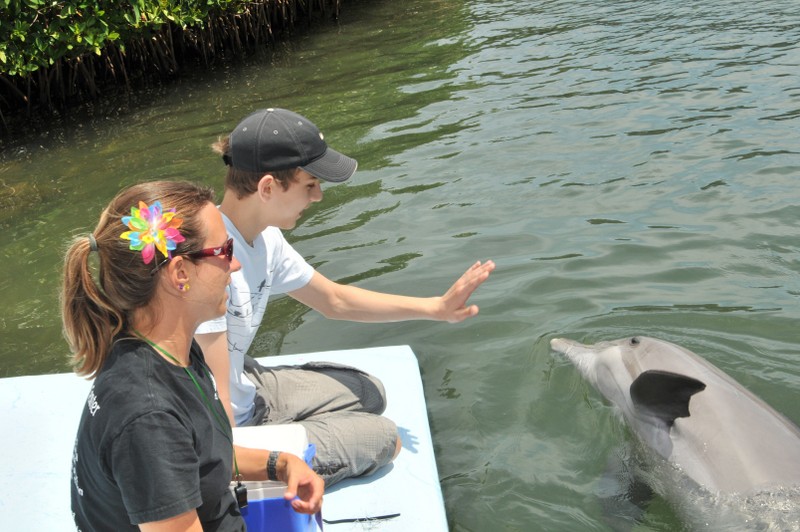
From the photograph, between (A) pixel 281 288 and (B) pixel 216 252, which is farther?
(A) pixel 281 288

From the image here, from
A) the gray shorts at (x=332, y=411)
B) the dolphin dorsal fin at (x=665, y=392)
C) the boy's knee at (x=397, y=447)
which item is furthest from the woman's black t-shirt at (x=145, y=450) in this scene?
the dolphin dorsal fin at (x=665, y=392)

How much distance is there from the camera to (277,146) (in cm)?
325

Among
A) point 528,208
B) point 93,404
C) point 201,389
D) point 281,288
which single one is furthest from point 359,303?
point 528,208

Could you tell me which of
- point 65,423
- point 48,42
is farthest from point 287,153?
point 48,42

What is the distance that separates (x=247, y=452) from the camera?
2664 mm

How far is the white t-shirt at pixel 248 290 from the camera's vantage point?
3260 millimetres

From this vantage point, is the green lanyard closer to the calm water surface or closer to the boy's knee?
the boy's knee

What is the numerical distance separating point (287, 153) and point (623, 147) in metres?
5.21

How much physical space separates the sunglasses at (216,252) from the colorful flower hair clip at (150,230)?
104 mm

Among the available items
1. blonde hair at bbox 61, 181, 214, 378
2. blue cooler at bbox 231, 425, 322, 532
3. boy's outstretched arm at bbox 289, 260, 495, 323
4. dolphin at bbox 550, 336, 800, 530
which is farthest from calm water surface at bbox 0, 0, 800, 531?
blonde hair at bbox 61, 181, 214, 378

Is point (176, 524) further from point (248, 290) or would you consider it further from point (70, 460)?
point (70, 460)

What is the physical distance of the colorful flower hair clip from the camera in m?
2.16

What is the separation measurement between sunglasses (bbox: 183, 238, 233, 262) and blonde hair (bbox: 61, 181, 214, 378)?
29mm

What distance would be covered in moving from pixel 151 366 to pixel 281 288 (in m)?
1.59
